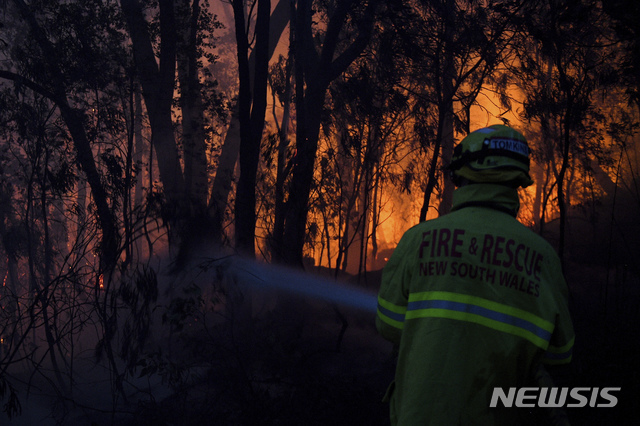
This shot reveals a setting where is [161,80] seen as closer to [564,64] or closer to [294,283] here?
[294,283]

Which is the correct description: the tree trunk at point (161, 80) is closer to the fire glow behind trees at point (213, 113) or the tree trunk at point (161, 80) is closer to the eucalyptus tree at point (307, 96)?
the fire glow behind trees at point (213, 113)

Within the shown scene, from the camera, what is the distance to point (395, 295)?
6.55ft

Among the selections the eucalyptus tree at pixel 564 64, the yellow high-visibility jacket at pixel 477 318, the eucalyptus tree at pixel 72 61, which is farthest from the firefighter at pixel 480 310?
the eucalyptus tree at pixel 72 61

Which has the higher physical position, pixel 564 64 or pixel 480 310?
pixel 564 64

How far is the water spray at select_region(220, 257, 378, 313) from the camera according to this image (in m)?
8.23

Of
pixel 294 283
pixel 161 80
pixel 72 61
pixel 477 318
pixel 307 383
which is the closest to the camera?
pixel 477 318

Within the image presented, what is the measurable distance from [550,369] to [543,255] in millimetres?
489

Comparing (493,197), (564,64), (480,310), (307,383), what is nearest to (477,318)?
(480,310)

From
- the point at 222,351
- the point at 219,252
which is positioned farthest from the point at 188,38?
the point at 222,351

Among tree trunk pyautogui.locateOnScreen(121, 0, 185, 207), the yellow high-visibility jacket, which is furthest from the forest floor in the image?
tree trunk pyautogui.locateOnScreen(121, 0, 185, 207)

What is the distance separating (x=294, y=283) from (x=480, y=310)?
8129 millimetres

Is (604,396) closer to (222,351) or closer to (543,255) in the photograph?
(543,255)

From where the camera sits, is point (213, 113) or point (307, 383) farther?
point (213, 113)

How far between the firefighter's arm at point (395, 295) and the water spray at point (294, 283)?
5682 millimetres
